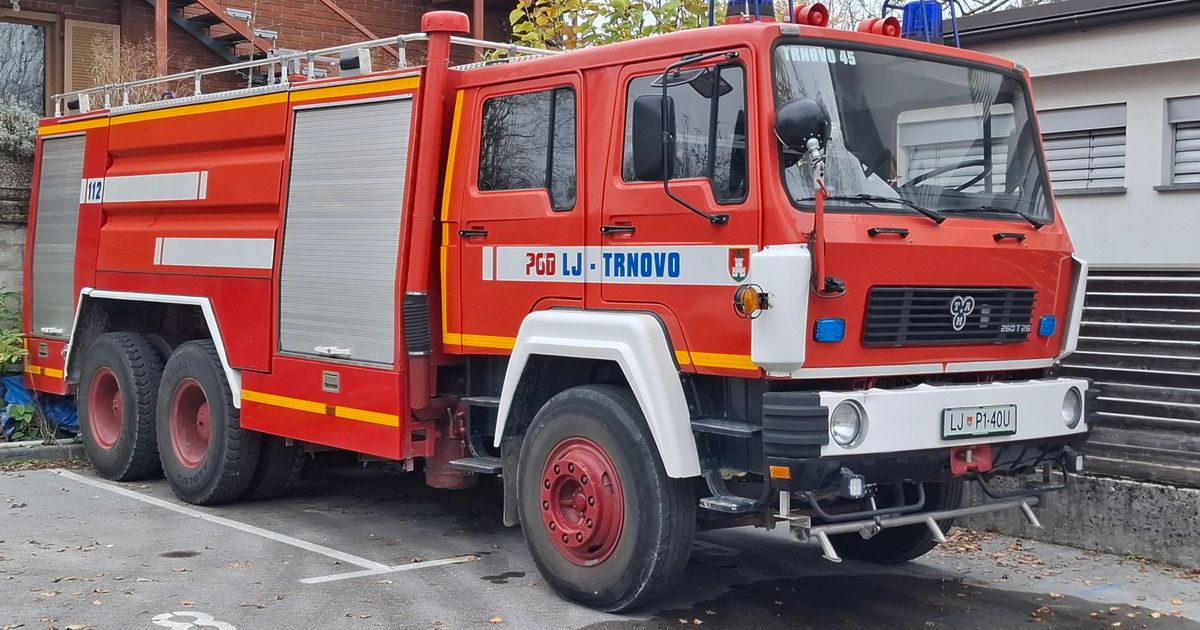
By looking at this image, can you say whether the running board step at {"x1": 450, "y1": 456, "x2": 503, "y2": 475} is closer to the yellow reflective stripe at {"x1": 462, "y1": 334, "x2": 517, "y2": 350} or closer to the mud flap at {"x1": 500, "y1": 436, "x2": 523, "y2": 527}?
the mud flap at {"x1": 500, "y1": 436, "x2": 523, "y2": 527}

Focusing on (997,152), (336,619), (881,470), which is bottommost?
(336,619)

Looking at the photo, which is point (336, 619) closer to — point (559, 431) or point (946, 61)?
point (559, 431)

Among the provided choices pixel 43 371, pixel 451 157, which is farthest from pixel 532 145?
pixel 43 371

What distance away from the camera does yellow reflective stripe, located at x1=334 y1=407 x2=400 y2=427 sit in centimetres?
732

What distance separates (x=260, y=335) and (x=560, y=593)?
9.47ft

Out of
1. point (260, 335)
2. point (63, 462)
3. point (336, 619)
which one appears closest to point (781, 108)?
point (336, 619)

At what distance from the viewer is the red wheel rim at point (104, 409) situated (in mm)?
10000

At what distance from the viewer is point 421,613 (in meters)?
6.27

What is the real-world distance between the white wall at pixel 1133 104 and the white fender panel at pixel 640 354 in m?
8.08

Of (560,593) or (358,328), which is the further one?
(358,328)

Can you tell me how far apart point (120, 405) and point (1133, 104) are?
945cm

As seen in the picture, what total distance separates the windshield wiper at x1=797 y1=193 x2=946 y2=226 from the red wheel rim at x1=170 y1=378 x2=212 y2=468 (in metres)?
4.96

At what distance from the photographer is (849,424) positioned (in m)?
5.64

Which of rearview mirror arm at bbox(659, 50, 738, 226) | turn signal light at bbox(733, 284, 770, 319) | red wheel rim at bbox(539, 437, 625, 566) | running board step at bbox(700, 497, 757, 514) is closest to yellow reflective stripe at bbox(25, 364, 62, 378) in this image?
red wheel rim at bbox(539, 437, 625, 566)
